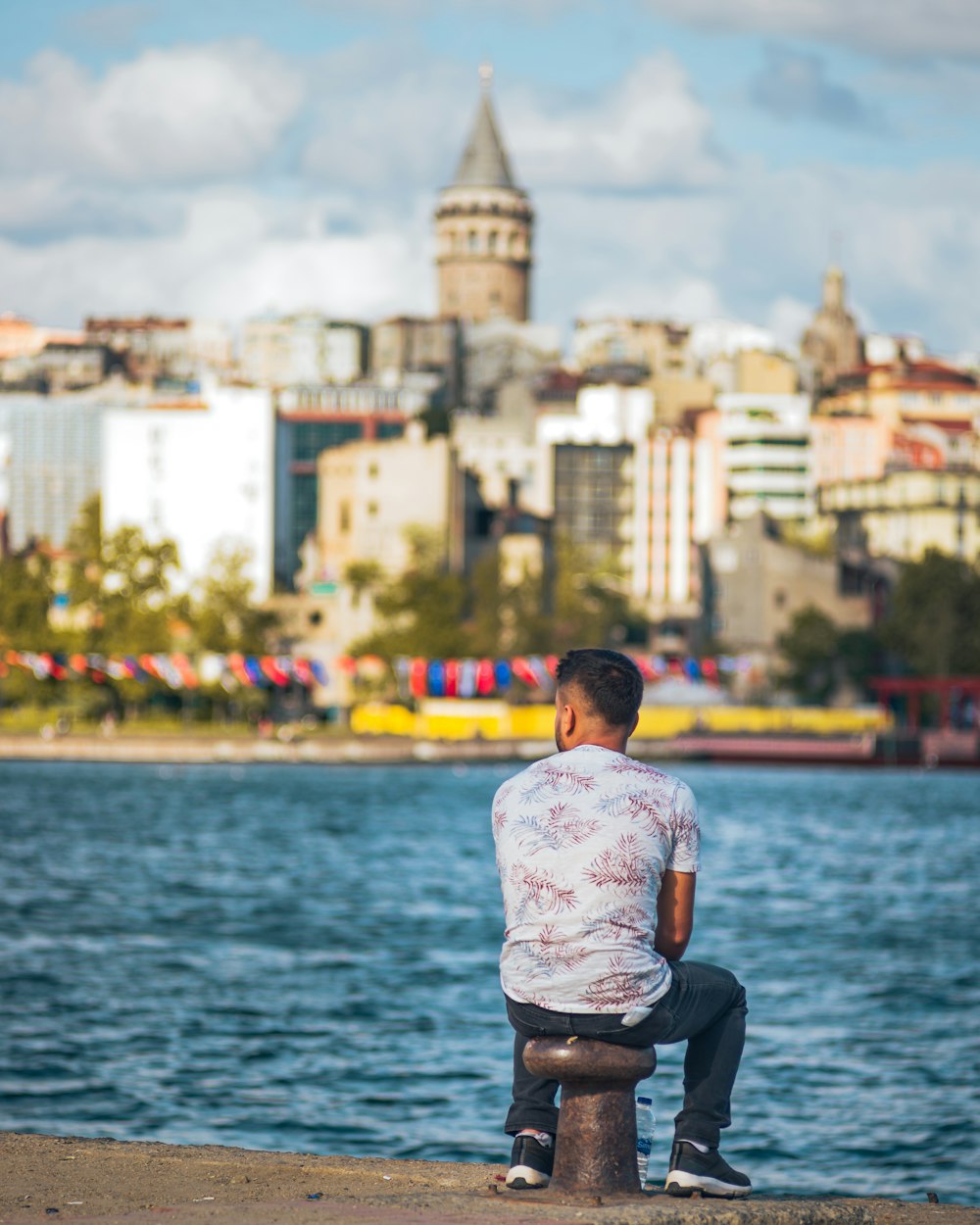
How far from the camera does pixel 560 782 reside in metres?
7.88

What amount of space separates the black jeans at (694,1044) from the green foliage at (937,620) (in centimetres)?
10869

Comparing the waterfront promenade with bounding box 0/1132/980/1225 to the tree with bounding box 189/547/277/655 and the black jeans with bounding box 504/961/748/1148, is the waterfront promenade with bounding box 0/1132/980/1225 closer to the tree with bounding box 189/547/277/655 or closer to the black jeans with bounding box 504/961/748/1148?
the black jeans with bounding box 504/961/748/1148

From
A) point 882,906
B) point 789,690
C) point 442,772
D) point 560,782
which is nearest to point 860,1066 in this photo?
point 560,782

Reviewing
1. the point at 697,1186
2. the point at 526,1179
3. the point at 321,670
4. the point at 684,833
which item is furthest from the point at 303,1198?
the point at 321,670

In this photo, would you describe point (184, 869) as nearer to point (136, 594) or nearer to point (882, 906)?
point (882, 906)

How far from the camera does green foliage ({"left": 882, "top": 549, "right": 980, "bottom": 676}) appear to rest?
116 metres

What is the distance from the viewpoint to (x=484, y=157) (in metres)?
198

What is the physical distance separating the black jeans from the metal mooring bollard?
0.31 ft

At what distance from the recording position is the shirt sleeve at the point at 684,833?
25.4 feet

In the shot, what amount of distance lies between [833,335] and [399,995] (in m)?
173

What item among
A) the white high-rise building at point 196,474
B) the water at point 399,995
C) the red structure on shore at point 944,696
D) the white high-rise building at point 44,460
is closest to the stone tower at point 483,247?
the white high-rise building at point 44,460

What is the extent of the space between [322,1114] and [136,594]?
103 meters

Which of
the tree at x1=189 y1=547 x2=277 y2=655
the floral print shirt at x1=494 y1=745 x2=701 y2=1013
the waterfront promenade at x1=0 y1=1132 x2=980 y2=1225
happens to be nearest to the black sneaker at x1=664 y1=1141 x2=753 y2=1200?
the waterfront promenade at x1=0 y1=1132 x2=980 y2=1225

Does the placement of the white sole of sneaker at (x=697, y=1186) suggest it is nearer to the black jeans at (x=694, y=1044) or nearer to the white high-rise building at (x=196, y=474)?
the black jeans at (x=694, y=1044)
